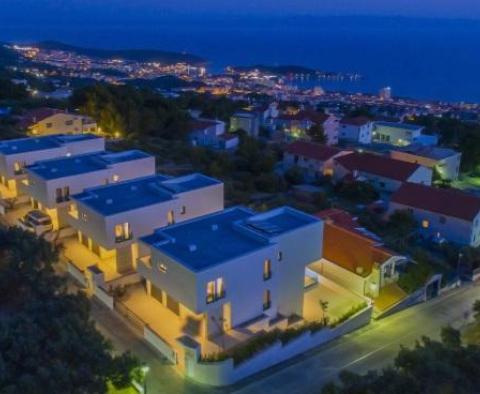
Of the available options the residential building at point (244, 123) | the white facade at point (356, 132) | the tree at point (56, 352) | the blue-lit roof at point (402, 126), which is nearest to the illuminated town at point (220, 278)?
the tree at point (56, 352)

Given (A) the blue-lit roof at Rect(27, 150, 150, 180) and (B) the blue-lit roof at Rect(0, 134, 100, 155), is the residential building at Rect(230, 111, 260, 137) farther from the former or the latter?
(A) the blue-lit roof at Rect(27, 150, 150, 180)

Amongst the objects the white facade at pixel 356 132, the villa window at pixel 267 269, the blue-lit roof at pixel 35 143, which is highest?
the blue-lit roof at pixel 35 143

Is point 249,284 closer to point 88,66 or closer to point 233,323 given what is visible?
point 233,323

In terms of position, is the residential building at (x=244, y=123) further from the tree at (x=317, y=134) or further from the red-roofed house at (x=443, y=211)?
the red-roofed house at (x=443, y=211)

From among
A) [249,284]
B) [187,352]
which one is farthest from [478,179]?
[187,352]

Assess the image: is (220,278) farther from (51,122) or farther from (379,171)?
(51,122)

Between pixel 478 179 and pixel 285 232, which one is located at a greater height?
pixel 285 232
